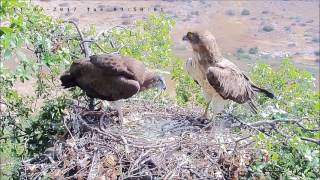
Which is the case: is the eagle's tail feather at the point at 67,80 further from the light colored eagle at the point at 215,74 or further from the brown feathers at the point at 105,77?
the light colored eagle at the point at 215,74

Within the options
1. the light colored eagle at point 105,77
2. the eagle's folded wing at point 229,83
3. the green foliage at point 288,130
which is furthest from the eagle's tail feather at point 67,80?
the green foliage at point 288,130

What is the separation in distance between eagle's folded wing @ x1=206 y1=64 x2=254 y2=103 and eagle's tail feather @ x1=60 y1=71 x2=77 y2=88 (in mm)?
1631

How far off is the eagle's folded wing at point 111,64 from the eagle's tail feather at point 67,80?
342 mm

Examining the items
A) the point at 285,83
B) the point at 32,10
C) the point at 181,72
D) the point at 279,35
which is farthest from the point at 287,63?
the point at 279,35

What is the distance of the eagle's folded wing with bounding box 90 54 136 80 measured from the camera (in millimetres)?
6898

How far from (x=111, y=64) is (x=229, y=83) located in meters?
1.44

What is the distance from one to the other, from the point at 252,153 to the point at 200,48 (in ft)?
5.48

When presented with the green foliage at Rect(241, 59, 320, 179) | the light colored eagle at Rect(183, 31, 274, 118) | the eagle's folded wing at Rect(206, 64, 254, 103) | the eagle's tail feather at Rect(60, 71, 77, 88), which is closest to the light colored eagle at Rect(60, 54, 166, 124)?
the eagle's tail feather at Rect(60, 71, 77, 88)

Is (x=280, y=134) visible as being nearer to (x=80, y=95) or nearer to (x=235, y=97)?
(x=235, y=97)

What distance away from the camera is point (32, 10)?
7.23m

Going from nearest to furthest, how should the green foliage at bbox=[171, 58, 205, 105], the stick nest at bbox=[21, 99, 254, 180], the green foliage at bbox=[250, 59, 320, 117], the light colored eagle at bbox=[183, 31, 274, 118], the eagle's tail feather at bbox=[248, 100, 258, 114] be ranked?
the stick nest at bbox=[21, 99, 254, 180] < the light colored eagle at bbox=[183, 31, 274, 118] < the eagle's tail feather at bbox=[248, 100, 258, 114] < the green foliage at bbox=[250, 59, 320, 117] < the green foliage at bbox=[171, 58, 205, 105]

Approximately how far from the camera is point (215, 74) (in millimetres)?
6945

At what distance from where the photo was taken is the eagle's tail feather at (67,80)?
708 cm

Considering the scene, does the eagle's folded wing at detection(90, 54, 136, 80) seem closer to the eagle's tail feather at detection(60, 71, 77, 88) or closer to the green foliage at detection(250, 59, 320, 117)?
the eagle's tail feather at detection(60, 71, 77, 88)
